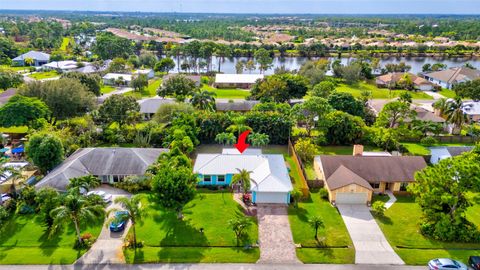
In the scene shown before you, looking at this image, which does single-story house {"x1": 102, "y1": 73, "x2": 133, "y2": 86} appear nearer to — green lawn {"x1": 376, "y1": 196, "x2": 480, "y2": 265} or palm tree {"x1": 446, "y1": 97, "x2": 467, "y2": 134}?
palm tree {"x1": 446, "y1": 97, "x2": 467, "y2": 134}

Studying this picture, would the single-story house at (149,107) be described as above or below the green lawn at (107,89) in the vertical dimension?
above

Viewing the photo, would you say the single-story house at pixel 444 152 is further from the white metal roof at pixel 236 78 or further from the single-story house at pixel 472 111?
the white metal roof at pixel 236 78

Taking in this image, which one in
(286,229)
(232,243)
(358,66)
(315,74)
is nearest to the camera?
(232,243)

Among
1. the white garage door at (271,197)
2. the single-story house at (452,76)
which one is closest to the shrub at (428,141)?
the white garage door at (271,197)

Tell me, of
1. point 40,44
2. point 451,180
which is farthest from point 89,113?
point 40,44

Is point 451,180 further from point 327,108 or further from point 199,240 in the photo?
point 327,108

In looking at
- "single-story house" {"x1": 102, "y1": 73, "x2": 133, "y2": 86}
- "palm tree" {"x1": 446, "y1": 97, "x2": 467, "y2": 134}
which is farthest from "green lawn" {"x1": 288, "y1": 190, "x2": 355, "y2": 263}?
"single-story house" {"x1": 102, "y1": 73, "x2": 133, "y2": 86}
